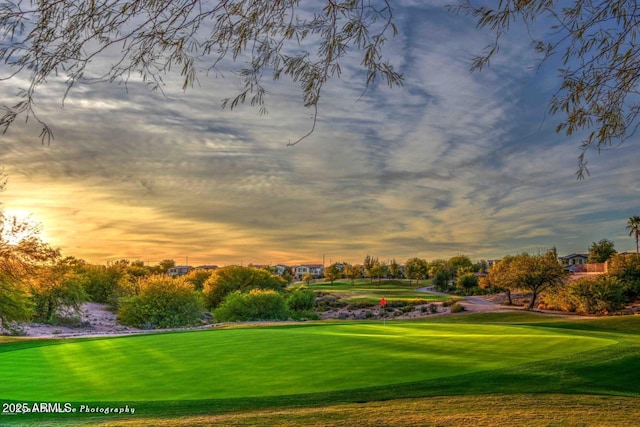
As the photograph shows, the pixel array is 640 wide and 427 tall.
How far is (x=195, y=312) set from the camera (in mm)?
38812

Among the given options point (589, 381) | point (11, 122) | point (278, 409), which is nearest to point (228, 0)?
point (11, 122)

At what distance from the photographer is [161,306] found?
37781mm

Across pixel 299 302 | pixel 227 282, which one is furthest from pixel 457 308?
pixel 227 282

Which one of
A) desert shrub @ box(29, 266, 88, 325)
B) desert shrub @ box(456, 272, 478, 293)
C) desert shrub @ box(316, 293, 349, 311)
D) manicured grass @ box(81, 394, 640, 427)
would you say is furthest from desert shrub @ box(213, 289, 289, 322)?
desert shrub @ box(456, 272, 478, 293)

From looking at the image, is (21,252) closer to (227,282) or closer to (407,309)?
(227,282)

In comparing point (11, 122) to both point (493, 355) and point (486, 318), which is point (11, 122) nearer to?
point (493, 355)

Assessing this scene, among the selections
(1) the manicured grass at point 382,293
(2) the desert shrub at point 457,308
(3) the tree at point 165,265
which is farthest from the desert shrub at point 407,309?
(3) the tree at point 165,265

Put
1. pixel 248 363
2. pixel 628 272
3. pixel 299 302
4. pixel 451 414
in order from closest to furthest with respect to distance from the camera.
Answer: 1. pixel 451 414
2. pixel 248 363
3. pixel 628 272
4. pixel 299 302

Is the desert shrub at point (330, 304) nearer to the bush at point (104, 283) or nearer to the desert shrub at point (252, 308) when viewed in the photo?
the desert shrub at point (252, 308)

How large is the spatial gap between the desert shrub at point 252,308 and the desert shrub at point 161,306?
2.13 m

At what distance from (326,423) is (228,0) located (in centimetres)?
616

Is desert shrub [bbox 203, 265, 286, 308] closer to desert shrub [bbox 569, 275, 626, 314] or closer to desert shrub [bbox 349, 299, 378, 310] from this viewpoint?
desert shrub [bbox 349, 299, 378, 310]

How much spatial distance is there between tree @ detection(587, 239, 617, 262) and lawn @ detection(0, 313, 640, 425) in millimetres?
79614

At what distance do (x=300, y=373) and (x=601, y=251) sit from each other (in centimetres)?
9219
